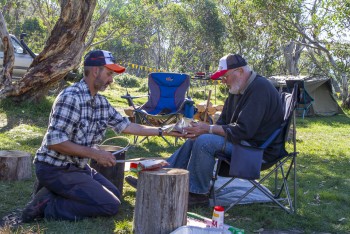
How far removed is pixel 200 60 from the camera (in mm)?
28453

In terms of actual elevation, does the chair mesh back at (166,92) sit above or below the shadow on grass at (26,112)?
above

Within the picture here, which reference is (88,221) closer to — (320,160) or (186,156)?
(186,156)

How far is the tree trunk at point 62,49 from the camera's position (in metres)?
8.35

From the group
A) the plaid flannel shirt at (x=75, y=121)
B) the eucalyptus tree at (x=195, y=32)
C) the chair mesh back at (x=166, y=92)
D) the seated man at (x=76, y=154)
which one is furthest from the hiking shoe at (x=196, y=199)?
the eucalyptus tree at (x=195, y=32)

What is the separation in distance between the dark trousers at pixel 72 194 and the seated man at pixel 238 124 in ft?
2.50

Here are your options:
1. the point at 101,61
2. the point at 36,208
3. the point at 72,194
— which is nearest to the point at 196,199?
the point at 72,194

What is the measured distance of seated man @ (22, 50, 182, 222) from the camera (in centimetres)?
338

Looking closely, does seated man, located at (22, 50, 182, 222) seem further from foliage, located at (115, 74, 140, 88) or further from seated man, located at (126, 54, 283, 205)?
foliage, located at (115, 74, 140, 88)

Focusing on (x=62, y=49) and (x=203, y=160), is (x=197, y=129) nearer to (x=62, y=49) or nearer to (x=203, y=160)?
(x=203, y=160)

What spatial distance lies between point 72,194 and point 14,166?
1412mm

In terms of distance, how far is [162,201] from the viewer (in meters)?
3.15

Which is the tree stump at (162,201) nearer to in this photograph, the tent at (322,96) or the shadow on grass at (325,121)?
the shadow on grass at (325,121)

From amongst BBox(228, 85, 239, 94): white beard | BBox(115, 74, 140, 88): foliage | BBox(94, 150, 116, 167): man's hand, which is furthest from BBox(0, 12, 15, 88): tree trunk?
BBox(115, 74, 140, 88): foliage

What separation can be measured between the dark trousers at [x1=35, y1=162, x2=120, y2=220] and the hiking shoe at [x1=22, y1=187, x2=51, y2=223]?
35mm
